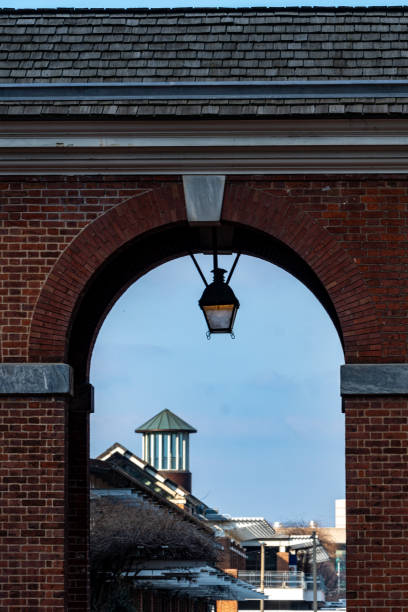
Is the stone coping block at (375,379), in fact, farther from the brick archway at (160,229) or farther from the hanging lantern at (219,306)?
the hanging lantern at (219,306)

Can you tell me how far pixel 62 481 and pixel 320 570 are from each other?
13455 centimetres

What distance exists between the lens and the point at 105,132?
11227mm

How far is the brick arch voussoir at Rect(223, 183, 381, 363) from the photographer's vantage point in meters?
11.1

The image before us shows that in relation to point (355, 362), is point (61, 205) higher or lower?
higher

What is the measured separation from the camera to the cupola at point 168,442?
276 ft

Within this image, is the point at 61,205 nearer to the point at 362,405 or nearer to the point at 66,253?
the point at 66,253

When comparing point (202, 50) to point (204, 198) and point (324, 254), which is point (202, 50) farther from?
point (324, 254)

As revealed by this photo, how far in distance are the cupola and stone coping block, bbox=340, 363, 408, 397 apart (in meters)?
71.9

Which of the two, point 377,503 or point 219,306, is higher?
A: point 219,306

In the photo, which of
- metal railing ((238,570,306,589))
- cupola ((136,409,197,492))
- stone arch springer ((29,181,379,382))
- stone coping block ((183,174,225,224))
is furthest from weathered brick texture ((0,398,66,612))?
metal railing ((238,570,306,589))

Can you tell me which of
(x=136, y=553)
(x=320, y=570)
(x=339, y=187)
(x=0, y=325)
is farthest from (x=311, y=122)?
(x=320, y=570)

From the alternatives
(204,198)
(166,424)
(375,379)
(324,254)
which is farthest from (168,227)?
(166,424)

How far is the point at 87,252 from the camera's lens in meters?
11.4

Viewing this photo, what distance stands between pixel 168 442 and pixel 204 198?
7652 centimetres
